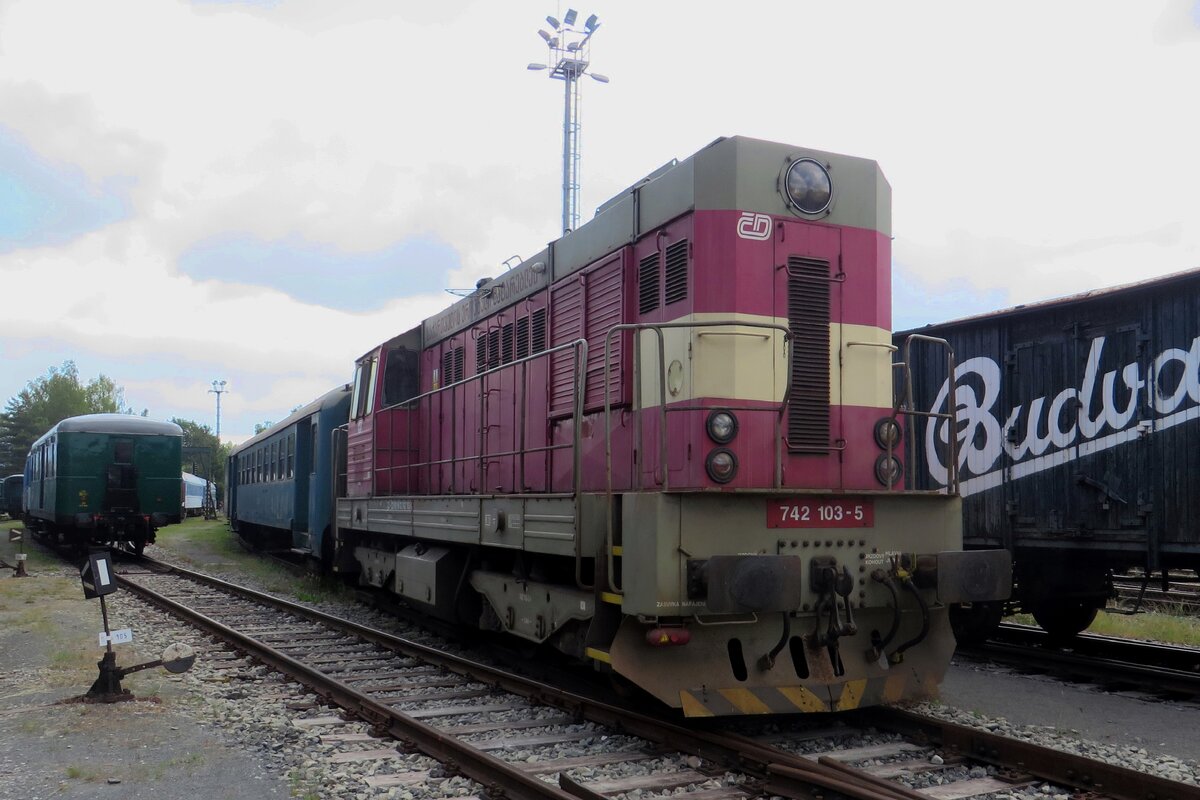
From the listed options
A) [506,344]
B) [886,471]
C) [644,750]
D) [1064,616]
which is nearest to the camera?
[644,750]

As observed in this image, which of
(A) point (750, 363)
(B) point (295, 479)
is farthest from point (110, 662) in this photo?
(B) point (295, 479)

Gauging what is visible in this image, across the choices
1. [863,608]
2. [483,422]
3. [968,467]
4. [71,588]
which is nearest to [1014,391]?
[968,467]

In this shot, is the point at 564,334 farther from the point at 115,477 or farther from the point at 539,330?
the point at 115,477

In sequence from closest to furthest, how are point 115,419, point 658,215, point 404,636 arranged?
1. point 658,215
2. point 404,636
3. point 115,419

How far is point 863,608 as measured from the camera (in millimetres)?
5852

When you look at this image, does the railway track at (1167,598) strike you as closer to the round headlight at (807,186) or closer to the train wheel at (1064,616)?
the train wheel at (1064,616)

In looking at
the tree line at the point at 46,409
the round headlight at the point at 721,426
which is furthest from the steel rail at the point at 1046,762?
the tree line at the point at 46,409

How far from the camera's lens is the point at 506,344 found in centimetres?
911

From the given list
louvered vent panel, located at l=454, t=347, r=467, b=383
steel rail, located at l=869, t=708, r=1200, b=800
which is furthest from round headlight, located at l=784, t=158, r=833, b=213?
louvered vent panel, located at l=454, t=347, r=467, b=383

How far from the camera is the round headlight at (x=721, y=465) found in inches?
236

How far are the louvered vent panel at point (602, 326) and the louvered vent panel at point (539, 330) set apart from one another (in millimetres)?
898

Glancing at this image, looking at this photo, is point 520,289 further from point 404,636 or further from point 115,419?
point 115,419

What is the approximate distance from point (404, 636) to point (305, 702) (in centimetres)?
329

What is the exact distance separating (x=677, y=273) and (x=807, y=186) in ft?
3.37
